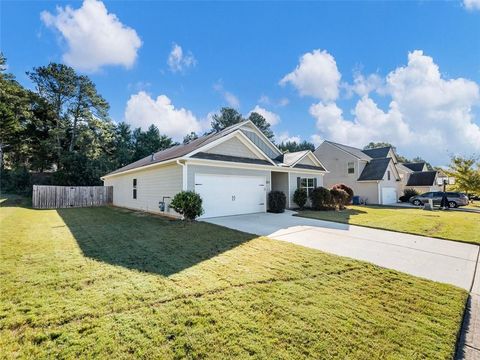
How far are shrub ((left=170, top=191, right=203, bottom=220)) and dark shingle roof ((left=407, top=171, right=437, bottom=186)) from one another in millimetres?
30424

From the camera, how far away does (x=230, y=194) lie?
39.7 feet

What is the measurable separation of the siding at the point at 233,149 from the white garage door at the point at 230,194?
1297mm

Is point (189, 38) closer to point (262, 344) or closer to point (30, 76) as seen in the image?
point (262, 344)

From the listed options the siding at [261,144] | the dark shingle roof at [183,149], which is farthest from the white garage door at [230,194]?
the siding at [261,144]

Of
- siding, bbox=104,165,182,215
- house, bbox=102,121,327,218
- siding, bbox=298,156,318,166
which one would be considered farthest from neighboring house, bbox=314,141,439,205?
siding, bbox=104,165,182,215

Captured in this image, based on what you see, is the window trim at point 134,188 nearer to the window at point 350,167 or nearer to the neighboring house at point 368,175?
the neighboring house at point 368,175

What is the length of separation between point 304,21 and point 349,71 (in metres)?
5.26

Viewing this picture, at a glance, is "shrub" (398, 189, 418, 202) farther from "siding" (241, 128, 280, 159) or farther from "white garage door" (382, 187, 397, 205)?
"siding" (241, 128, 280, 159)

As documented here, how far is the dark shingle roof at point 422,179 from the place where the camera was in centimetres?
2822

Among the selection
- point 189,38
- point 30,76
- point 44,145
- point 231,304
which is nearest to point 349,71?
point 189,38

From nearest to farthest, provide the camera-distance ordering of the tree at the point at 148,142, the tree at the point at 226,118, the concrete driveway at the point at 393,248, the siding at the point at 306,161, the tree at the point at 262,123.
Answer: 1. the concrete driveway at the point at 393,248
2. the siding at the point at 306,161
3. the tree at the point at 148,142
4. the tree at the point at 226,118
5. the tree at the point at 262,123

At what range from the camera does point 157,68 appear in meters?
15.3

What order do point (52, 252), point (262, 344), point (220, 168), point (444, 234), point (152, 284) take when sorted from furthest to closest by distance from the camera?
1. point (220, 168)
2. point (444, 234)
3. point (52, 252)
4. point (152, 284)
5. point (262, 344)

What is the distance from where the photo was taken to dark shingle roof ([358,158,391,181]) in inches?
919
